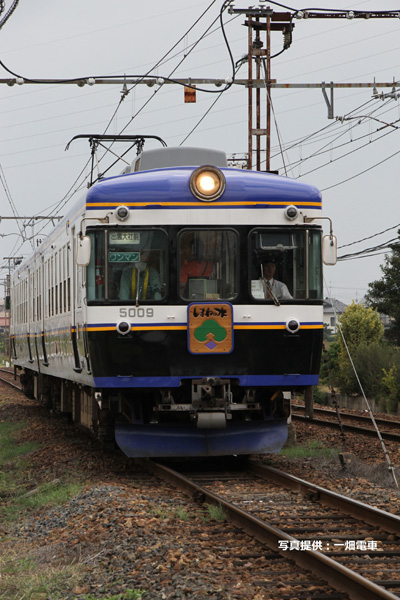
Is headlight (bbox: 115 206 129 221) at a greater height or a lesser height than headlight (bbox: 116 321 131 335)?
greater

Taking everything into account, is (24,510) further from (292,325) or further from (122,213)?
(292,325)

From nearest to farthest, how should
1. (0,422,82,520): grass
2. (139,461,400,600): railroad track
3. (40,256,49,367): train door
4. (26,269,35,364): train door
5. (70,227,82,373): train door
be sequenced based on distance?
(139,461,400,600): railroad track → (0,422,82,520): grass → (70,227,82,373): train door → (40,256,49,367): train door → (26,269,35,364): train door

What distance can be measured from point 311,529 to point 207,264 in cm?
370

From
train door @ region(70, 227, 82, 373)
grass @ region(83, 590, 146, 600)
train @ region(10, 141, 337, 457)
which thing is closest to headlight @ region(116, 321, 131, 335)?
train @ region(10, 141, 337, 457)

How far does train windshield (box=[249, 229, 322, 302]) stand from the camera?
Answer: 10.0 metres

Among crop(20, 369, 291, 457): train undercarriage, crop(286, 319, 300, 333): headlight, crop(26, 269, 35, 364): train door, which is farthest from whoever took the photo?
crop(26, 269, 35, 364): train door

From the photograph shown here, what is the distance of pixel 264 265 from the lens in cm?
1005

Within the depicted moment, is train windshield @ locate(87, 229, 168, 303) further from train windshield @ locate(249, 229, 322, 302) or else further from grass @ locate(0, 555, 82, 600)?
grass @ locate(0, 555, 82, 600)

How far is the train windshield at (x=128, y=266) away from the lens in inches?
387

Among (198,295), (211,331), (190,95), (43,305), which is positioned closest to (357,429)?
(43,305)

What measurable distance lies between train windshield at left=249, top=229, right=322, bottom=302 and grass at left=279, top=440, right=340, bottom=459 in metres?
2.79

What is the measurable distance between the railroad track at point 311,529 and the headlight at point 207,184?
298 cm

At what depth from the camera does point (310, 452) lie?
1223 centimetres

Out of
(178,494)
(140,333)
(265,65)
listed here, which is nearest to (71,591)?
(178,494)
